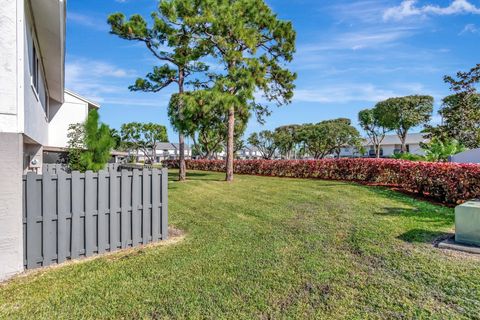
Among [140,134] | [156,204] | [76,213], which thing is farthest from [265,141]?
[76,213]

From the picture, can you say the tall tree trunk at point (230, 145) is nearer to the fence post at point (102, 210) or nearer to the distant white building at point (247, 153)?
the fence post at point (102, 210)

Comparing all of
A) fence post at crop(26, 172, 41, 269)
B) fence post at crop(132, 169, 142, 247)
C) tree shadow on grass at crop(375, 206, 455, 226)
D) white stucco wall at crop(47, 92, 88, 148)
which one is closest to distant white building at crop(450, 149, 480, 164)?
tree shadow on grass at crop(375, 206, 455, 226)

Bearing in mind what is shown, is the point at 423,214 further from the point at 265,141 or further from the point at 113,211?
the point at 265,141

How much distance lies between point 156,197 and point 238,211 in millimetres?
2852

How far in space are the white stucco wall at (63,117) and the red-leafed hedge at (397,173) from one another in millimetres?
11895

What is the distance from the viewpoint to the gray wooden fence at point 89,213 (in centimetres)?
413

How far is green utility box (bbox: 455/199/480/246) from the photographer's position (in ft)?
14.9

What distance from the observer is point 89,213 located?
466cm

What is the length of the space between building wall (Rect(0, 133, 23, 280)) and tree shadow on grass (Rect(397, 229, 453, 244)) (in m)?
5.77

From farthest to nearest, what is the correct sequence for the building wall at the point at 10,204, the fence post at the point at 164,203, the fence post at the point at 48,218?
the fence post at the point at 164,203
the fence post at the point at 48,218
the building wall at the point at 10,204

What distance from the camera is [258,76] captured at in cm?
1316

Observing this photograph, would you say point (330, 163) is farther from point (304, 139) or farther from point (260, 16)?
point (304, 139)

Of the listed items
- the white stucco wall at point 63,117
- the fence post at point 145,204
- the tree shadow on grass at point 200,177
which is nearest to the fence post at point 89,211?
the fence post at point 145,204

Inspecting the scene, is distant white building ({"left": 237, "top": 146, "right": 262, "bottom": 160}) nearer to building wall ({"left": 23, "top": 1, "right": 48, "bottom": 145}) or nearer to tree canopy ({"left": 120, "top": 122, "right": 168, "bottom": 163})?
tree canopy ({"left": 120, "top": 122, "right": 168, "bottom": 163})
